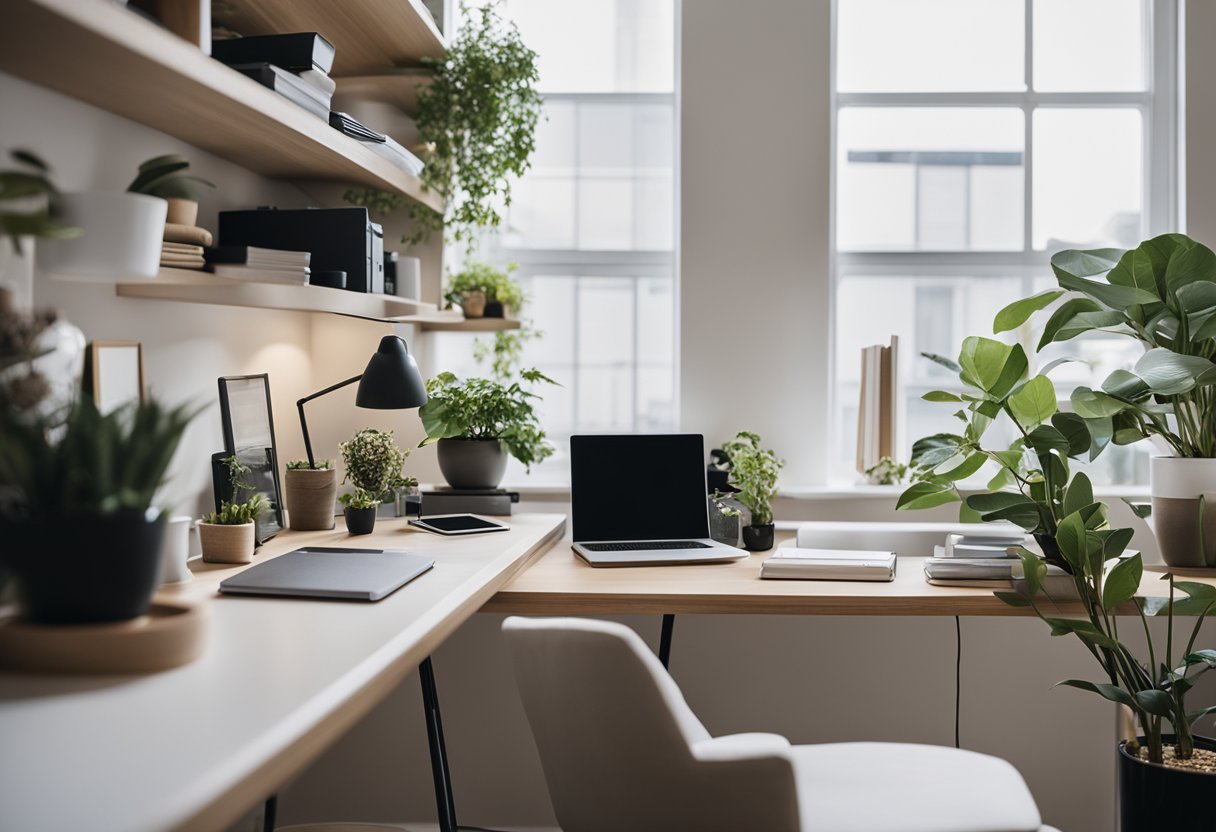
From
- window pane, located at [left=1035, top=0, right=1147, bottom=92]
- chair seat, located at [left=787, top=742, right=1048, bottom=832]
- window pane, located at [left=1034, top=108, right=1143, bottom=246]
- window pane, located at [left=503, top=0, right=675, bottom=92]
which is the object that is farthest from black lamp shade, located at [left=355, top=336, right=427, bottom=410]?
window pane, located at [left=1035, top=0, right=1147, bottom=92]

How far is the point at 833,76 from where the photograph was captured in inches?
129

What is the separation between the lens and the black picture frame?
2.27 meters

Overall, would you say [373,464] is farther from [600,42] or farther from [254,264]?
[600,42]

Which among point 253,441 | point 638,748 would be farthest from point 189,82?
point 638,748

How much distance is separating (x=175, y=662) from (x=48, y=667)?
0.13 meters

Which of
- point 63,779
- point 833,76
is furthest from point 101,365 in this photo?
point 833,76

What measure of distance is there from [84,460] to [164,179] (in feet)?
2.36

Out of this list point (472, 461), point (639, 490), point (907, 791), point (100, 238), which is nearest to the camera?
point (100, 238)

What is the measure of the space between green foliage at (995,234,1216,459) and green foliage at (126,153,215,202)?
1.87 metres

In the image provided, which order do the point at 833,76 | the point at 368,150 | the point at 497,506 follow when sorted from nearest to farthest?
the point at 368,150 < the point at 497,506 < the point at 833,76

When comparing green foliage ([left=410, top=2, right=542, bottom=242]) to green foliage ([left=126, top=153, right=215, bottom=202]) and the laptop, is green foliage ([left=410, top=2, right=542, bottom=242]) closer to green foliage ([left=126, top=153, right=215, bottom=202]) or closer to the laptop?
the laptop

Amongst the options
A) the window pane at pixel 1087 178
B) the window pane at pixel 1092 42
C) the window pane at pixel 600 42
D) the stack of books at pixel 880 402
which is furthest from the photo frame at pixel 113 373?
the window pane at pixel 1092 42

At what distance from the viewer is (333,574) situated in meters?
1.81

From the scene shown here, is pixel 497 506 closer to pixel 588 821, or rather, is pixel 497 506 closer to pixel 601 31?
pixel 588 821
